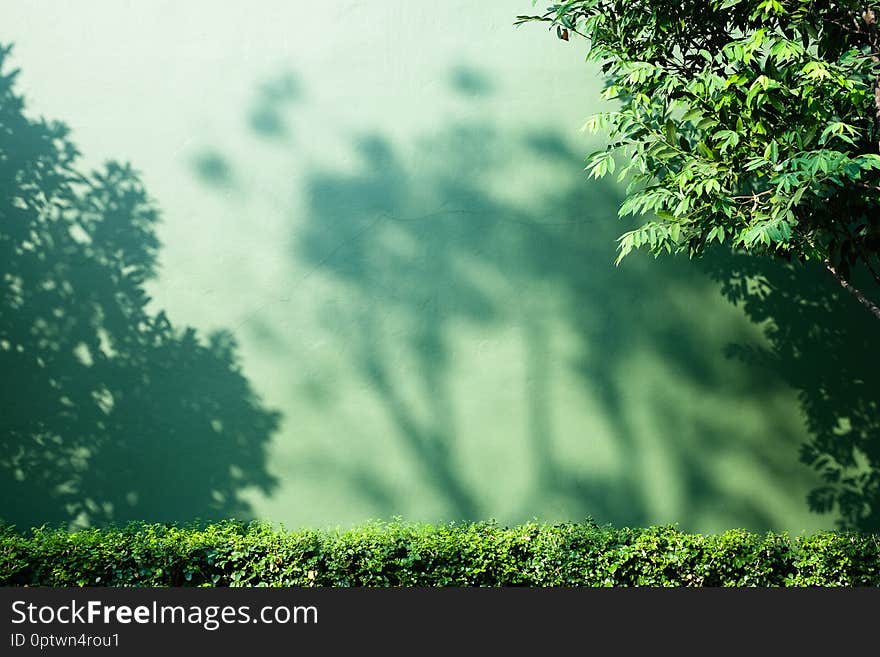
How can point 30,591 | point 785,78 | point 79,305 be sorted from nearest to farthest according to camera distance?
point 785,78, point 30,591, point 79,305

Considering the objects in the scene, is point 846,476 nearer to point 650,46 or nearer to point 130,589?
point 650,46

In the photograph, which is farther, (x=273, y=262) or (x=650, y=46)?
(x=273, y=262)

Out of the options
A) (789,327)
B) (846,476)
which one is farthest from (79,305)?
(846,476)

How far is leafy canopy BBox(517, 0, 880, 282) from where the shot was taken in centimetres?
391

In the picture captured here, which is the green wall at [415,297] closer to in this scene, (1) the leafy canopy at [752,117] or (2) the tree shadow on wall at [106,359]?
(2) the tree shadow on wall at [106,359]

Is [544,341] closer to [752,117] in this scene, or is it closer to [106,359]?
[752,117]

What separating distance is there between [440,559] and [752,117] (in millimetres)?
2953

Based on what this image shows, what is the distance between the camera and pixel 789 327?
5.98 m

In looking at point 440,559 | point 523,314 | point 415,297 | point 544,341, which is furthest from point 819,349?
point 440,559

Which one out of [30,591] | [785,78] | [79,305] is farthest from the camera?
[79,305]

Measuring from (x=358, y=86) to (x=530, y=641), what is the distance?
396 centimetres

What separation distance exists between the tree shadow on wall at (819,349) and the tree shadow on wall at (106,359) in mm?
3614

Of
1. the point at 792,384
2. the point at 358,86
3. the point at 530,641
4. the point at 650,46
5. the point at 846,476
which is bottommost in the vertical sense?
the point at 530,641

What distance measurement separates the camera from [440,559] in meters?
4.71
